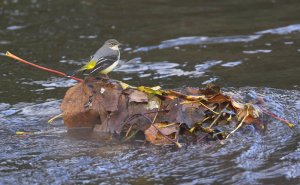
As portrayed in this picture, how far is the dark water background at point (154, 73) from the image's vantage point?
628cm

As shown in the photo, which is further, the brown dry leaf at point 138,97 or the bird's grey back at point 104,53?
the bird's grey back at point 104,53

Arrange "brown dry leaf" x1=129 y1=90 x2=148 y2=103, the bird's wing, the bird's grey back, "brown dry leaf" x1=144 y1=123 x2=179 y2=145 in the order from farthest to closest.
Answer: the bird's grey back, the bird's wing, "brown dry leaf" x1=129 y1=90 x2=148 y2=103, "brown dry leaf" x1=144 y1=123 x2=179 y2=145

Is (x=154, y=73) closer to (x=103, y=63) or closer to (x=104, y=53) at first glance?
(x=104, y=53)

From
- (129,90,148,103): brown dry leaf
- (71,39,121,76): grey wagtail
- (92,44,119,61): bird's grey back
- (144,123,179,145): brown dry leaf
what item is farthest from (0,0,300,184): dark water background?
(92,44,119,61): bird's grey back

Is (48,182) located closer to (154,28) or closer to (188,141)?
(188,141)

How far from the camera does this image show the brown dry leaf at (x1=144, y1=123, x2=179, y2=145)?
6746 mm

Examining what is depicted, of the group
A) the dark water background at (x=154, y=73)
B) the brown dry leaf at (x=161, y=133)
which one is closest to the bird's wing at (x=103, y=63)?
the dark water background at (x=154, y=73)

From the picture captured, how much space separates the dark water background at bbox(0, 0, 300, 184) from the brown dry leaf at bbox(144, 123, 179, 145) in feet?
0.37

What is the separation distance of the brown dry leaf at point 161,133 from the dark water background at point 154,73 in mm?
114

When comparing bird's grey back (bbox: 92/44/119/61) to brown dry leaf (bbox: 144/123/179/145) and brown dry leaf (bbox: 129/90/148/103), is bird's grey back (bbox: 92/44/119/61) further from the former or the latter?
brown dry leaf (bbox: 144/123/179/145)

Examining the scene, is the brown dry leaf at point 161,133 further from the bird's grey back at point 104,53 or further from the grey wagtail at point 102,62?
the bird's grey back at point 104,53

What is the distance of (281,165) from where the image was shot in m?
6.29

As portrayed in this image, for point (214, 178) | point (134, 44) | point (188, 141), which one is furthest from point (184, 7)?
point (214, 178)

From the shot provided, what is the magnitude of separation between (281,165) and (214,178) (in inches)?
28.1
